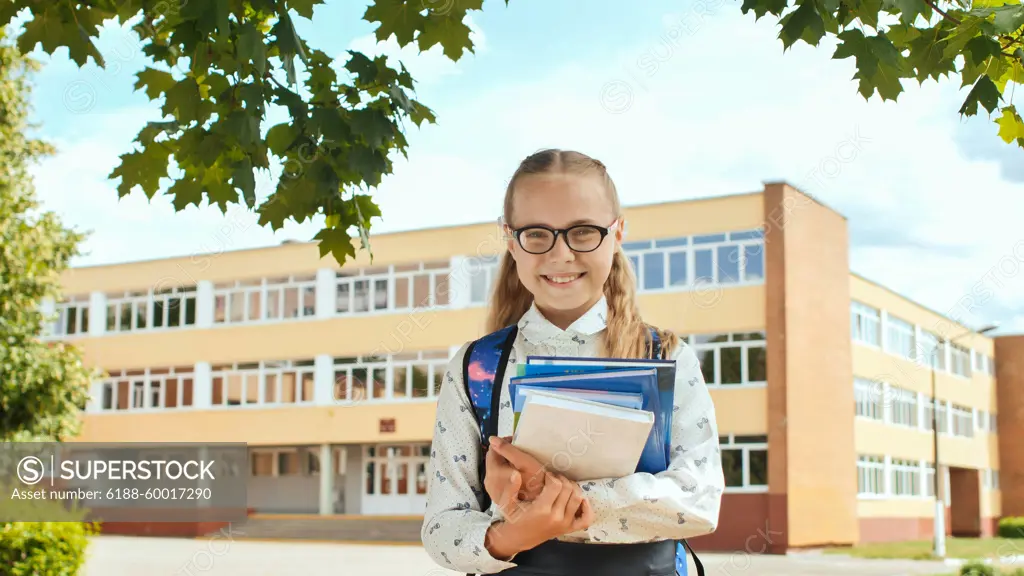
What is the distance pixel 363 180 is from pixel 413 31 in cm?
71

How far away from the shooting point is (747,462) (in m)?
28.7

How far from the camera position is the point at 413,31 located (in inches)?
186

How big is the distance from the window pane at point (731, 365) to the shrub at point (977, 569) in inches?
573

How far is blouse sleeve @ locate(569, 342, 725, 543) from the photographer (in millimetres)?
2260

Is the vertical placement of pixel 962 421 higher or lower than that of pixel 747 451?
higher

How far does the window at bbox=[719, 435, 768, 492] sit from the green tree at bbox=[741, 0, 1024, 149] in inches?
966

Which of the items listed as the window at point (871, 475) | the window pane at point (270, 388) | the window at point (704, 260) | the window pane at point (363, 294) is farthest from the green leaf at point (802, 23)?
the window pane at point (270, 388)

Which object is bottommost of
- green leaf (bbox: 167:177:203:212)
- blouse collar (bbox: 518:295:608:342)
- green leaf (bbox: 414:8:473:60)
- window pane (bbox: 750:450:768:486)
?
window pane (bbox: 750:450:768:486)

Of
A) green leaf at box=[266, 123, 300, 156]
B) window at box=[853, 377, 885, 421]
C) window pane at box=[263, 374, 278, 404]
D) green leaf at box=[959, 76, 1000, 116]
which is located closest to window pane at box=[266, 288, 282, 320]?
window pane at box=[263, 374, 278, 404]

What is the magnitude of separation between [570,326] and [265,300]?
113 ft

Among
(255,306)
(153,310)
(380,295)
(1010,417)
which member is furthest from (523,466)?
(1010,417)

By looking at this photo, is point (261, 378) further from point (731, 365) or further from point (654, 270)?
point (731, 365)

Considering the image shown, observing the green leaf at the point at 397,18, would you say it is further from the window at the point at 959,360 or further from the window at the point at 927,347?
the window at the point at 959,360

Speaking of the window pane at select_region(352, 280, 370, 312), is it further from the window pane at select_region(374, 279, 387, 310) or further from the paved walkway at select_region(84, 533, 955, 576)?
the paved walkway at select_region(84, 533, 955, 576)
